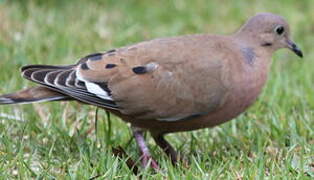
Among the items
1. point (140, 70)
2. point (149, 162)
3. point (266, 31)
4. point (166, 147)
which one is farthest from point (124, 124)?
point (266, 31)

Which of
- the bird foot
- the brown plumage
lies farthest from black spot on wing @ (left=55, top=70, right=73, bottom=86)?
the bird foot

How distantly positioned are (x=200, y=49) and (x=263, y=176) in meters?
0.96

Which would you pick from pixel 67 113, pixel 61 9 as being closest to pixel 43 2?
pixel 61 9

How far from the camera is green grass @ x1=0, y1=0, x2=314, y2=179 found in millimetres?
4375

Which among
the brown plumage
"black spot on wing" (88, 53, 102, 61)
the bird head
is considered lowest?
the brown plumage

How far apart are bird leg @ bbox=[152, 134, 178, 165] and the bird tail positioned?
62cm

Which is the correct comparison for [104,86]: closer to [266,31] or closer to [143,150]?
[143,150]

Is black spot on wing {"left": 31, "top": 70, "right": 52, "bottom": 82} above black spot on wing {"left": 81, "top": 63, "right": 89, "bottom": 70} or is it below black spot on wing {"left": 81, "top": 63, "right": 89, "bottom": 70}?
below

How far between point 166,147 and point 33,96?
2.83 feet

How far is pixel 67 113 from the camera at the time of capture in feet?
18.0

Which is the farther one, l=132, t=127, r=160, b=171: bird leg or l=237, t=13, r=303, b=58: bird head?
l=237, t=13, r=303, b=58: bird head

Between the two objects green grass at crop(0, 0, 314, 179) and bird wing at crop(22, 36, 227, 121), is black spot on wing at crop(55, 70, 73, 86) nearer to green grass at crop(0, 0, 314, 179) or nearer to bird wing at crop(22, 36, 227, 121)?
bird wing at crop(22, 36, 227, 121)

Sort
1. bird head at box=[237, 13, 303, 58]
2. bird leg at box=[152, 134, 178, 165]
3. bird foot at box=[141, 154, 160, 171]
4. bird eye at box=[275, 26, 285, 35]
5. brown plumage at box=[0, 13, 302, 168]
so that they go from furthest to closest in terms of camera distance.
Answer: bird eye at box=[275, 26, 285, 35]
bird head at box=[237, 13, 303, 58]
bird leg at box=[152, 134, 178, 165]
brown plumage at box=[0, 13, 302, 168]
bird foot at box=[141, 154, 160, 171]

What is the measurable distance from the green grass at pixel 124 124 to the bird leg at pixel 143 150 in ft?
0.24
